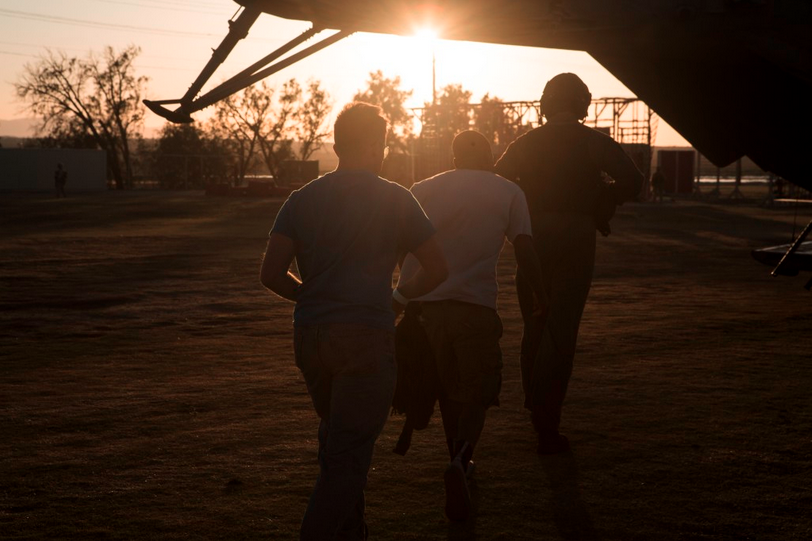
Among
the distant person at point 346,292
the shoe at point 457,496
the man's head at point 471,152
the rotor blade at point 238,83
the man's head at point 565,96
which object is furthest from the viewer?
the rotor blade at point 238,83

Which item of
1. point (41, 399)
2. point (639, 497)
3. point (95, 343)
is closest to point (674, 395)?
point (639, 497)

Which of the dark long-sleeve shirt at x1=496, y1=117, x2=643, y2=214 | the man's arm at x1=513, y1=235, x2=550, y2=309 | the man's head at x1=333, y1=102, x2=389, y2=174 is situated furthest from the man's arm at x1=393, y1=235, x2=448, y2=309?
the dark long-sleeve shirt at x1=496, y1=117, x2=643, y2=214

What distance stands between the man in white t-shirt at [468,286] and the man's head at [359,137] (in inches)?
48.4

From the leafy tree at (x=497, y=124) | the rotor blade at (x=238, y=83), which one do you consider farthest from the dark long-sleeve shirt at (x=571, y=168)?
the leafy tree at (x=497, y=124)

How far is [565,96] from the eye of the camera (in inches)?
245

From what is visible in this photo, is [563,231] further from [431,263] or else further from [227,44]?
[227,44]

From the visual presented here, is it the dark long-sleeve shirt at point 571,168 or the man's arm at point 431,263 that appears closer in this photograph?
the man's arm at point 431,263

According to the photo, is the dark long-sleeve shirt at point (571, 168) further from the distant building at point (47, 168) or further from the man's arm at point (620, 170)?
the distant building at point (47, 168)

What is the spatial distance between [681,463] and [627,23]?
3.07m

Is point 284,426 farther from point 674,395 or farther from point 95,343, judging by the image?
point 95,343

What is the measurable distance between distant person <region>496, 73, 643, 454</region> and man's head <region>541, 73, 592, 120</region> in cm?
12

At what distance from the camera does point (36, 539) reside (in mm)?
4602

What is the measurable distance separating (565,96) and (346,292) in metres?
2.83

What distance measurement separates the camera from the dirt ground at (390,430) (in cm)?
491
